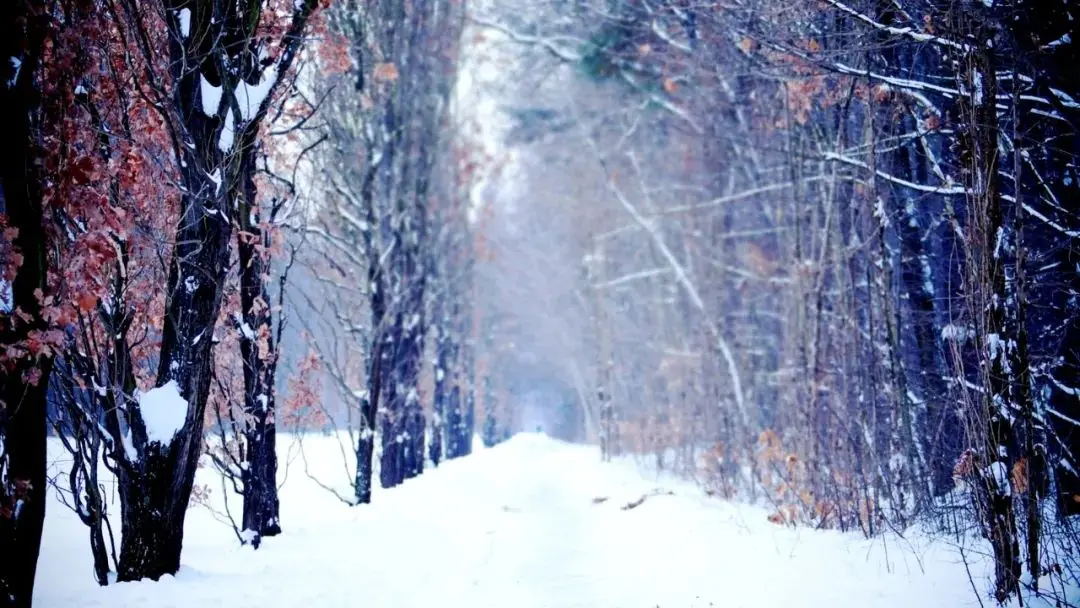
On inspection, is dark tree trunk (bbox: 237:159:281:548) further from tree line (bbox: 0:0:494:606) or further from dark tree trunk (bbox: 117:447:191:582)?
dark tree trunk (bbox: 117:447:191:582)

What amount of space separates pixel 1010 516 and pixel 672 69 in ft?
39.7

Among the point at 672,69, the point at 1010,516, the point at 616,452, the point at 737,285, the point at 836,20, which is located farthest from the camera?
the point at 616,452

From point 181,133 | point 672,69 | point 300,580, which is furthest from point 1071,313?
point 672,69

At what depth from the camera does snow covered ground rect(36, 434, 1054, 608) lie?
489 cm

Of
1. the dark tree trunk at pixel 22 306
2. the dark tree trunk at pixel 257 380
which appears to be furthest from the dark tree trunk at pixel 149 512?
the dark tree trunk at pixel 257 380

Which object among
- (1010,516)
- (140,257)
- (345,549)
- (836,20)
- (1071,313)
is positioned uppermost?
(836,20)

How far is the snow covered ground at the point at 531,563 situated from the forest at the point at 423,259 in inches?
7.2

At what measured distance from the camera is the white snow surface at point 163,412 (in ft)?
16.7

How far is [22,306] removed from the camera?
3918 millimetres

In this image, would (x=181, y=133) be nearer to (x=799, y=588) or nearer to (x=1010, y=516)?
(x=799, y=588)

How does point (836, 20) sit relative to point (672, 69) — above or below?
below

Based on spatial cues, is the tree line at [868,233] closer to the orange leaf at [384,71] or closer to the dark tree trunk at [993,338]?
the dark tree trunk at [993,338]

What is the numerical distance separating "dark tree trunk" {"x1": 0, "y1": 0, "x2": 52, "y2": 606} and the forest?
2cm

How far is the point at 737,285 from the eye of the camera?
16.6 metres
